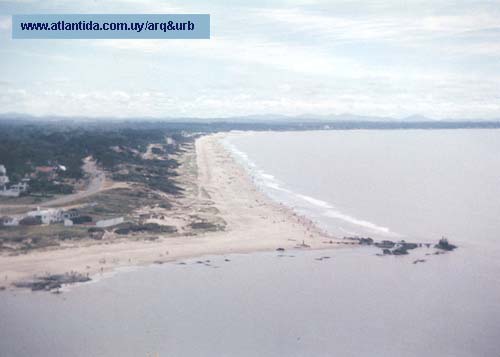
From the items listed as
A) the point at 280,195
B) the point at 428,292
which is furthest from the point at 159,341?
the point at 280,195

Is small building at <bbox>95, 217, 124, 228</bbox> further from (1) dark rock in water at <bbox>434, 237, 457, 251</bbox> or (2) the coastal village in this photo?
(1) dark rock in water at <bbox>434, 237, 457, 251</bbox>

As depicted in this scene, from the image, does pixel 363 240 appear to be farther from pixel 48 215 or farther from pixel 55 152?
pixel 55 152

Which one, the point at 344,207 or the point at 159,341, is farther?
the point at 344,207

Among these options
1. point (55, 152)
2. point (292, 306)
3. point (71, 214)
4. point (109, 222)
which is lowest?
point (292, 306)

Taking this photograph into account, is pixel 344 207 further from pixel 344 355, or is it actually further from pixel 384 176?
pixel 344 355

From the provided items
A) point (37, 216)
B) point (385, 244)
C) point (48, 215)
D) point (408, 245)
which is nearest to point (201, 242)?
point (48, 215)

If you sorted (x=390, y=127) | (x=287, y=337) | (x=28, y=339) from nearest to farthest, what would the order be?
(x=28, y=339) < (x=287, y=337) < (x=390, y=127)

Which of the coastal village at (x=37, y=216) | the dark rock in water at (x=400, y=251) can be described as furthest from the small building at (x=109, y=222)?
the dark rock in water at (x=400, y=251)

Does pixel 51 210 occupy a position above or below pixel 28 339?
above
